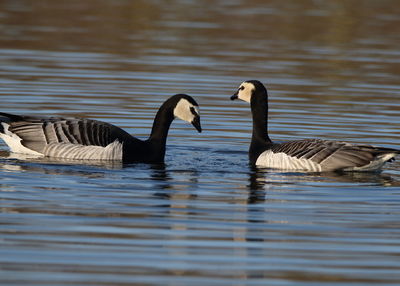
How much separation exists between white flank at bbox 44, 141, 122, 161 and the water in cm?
49

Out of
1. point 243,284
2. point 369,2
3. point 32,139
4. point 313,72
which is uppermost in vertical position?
point 369,2

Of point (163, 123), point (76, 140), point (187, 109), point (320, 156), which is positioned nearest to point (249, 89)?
point (187, 109)

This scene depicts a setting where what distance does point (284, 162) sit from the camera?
15812mm

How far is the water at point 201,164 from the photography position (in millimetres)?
10016

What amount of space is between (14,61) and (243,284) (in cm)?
1800

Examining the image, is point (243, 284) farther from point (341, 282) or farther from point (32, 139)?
point (32, 139)

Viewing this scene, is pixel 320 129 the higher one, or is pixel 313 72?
pixel 313 72

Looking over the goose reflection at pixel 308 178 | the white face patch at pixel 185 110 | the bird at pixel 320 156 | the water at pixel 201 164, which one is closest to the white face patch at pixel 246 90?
the water at pixel 201 164

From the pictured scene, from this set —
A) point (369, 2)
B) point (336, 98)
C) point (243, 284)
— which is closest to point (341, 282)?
point (243, 284)

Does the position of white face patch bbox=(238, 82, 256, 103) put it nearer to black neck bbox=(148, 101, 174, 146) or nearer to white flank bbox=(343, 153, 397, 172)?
black neck bbox=(148, 101, 174, 146)

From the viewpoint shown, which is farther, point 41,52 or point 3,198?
point 41,52

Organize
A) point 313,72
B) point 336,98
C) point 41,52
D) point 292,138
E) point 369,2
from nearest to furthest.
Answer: point 292,138, point 336,98, point 313,72, point 41,52, point 369,2

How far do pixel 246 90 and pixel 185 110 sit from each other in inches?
44.8

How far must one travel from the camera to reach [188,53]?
28.5 meters
